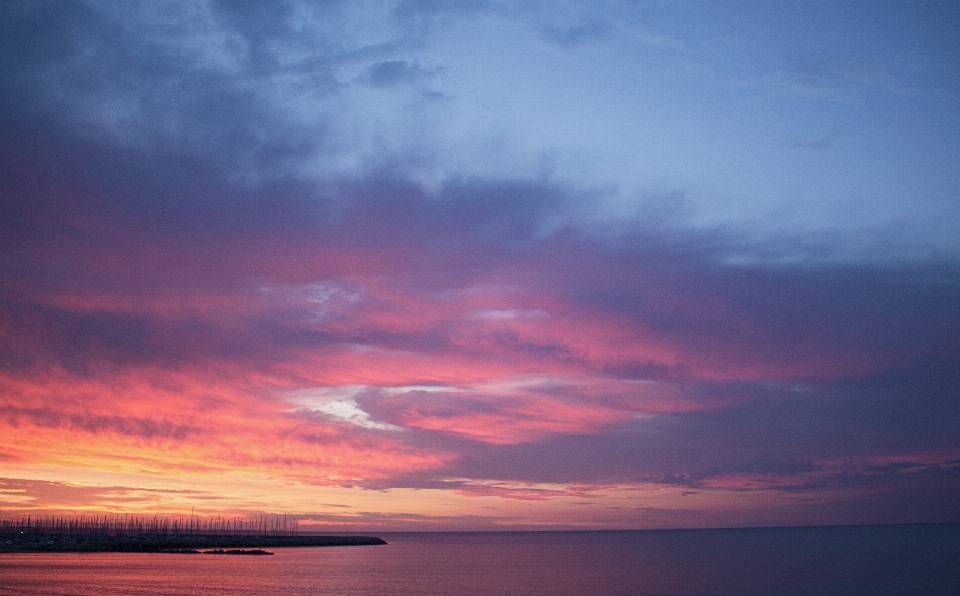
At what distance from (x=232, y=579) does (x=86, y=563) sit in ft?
133

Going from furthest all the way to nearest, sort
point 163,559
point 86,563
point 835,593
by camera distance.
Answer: point 163,559 → point 86,563 → point 835,593

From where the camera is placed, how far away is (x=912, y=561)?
127 meters

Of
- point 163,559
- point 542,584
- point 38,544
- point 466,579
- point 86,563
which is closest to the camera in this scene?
point 542,584

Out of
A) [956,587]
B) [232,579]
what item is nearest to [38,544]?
[232,579]

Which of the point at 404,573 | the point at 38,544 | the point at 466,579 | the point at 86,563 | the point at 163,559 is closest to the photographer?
the point at 466,579

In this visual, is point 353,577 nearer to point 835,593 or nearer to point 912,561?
point 835,593

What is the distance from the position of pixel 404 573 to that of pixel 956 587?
7374cm

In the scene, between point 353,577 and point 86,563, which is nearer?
point 353,577

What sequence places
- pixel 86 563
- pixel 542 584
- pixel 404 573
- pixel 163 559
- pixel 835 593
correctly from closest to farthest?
pixel 835 593 → pixel 542 584 → pixel 404 573 → pixel 86 563 → pixel 163 559

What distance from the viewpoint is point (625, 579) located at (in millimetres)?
102562

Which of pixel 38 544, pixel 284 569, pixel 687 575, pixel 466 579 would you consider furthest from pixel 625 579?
pixel 38 544

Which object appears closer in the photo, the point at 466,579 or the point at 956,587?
the point at 956,587

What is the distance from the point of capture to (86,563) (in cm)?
12181

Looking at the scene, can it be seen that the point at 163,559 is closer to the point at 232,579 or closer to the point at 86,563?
the point at 86,563
